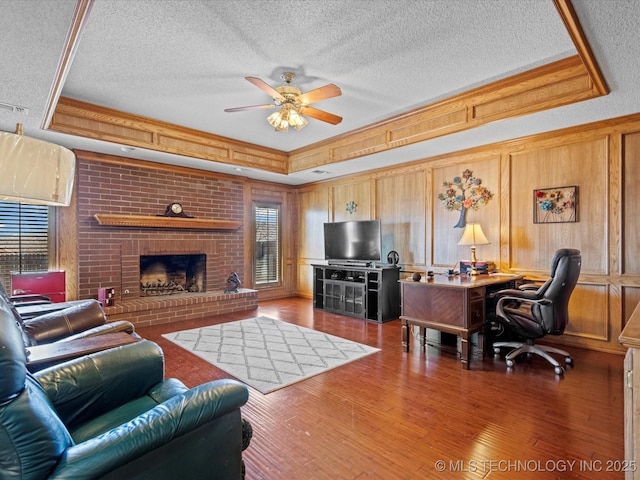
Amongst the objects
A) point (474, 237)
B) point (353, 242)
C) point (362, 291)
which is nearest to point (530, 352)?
point (474, 237)

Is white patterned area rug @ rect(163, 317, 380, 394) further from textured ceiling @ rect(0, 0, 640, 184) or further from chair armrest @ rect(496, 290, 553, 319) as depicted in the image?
textured ceiling @ rect(0, 0, 640, 184)

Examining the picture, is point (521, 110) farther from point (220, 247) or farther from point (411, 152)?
point (220, 247)

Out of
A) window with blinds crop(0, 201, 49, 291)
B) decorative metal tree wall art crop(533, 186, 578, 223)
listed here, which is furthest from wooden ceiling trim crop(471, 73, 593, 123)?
window with blinds crop(0, 201, 49, 291)

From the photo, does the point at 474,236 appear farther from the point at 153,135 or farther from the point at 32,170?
the point at 153,135

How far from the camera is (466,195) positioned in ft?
15.3

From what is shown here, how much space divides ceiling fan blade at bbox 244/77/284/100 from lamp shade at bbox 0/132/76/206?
156cm

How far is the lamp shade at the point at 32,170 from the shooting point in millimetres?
1488

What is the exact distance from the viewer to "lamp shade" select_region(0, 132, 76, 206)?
149cm

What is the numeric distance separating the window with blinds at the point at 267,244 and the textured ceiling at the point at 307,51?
3.03 m

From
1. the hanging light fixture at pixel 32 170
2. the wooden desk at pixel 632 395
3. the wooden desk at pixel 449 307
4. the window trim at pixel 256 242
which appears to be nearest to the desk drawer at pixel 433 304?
the wooden desk at pixel 449 307

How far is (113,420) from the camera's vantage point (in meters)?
1.51

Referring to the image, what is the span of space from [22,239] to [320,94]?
4.23 meters

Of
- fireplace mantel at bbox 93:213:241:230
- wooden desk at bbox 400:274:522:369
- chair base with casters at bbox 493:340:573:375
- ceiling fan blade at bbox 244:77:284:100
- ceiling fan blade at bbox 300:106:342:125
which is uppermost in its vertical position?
ceiling fan blade at bbox 244:77:284:100

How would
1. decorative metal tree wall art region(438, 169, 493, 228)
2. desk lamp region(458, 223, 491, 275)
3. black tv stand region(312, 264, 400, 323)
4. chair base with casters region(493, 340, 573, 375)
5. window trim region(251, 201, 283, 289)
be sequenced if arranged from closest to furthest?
chair base with casters region(493, 340, 573, 375)
desk lamp region(458, 223, 491, 275)
decorative metal tree wall art region(438, 169, 493, 228)
black tv stand region(312, 264, 400, 323)
window trim region(251, 201, 283, 289)
